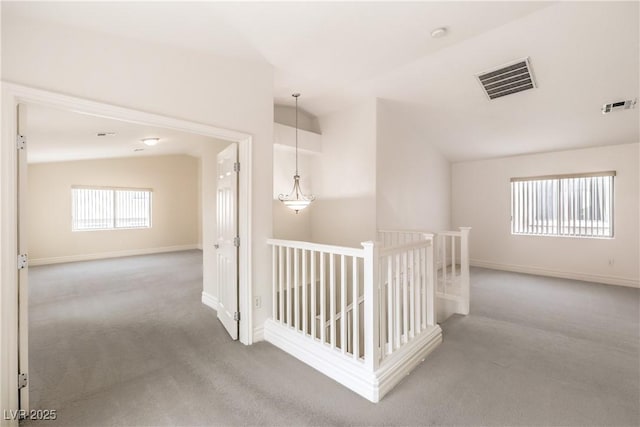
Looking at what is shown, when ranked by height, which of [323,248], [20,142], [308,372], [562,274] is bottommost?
[308,372]

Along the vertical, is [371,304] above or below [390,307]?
above

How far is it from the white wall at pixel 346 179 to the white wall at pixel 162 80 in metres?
1.83

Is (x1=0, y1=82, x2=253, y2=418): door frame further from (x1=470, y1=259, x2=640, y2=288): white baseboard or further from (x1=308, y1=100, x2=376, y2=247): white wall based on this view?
(x1=470, y1=259, x2=640, y2=288): white baseboard

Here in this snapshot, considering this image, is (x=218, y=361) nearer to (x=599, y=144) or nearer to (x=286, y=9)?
(x=286, y=9)

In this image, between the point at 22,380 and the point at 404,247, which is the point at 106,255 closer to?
the point at 22,380

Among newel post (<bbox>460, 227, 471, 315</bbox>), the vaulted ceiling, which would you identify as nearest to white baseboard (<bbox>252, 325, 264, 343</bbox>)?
newel post (<bbox>460, 227, 471, 315</bbox>)

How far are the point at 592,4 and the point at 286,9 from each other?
256 centimetres

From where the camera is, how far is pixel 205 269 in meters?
4.12

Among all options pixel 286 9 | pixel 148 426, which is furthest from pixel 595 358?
pixel 286 9

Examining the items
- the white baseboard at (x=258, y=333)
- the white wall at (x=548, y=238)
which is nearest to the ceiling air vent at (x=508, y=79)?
the white wall at (x=548, y=238)

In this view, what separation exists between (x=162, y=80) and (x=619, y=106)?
17.4ft

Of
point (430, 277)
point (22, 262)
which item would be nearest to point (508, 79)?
point (430, 277)

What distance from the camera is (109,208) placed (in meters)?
7.90

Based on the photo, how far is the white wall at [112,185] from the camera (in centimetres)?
673
